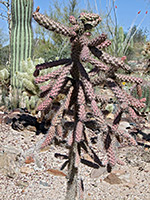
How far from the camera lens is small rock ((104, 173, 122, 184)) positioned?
10.4ft

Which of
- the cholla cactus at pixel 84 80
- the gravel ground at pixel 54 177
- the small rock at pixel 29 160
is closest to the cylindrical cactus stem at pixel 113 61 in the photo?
the cholla cactus at pixel 84 80

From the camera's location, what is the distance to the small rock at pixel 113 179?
3.16 metres

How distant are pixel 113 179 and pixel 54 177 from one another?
2.55 ft

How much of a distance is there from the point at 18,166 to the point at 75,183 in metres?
1.66

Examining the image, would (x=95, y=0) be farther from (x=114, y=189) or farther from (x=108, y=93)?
(x=114, y=189)

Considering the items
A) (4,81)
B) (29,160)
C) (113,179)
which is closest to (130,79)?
(113,179)

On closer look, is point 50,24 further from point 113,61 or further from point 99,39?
point 113,61

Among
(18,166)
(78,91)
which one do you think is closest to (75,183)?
(78,91)

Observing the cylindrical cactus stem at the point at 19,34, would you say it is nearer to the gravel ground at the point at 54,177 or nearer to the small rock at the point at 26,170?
the gravel ground at the point at 54,177

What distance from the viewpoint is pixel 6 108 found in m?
6.02

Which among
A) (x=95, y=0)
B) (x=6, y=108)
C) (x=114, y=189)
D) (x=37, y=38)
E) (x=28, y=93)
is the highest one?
(x=95, y=0)

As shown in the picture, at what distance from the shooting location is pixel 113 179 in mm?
3189

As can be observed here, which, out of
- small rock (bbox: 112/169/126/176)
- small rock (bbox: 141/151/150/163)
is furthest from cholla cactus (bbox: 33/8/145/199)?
small rock (bbox: 141/151/150/163)

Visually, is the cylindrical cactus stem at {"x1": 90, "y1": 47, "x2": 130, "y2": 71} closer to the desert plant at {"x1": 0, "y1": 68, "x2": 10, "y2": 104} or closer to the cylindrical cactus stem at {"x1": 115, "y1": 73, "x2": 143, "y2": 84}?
the cylindrical cactus stem at {"x1": 115, "y1": 73, "x2": 143, "y2": 84}
